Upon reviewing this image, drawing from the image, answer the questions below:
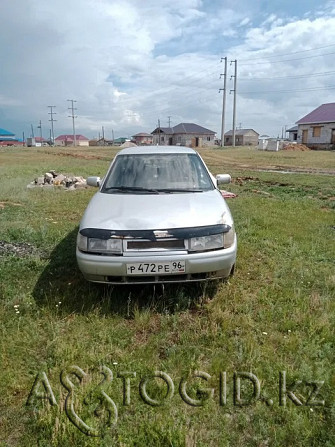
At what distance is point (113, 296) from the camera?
11.0ft

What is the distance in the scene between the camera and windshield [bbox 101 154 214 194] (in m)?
3.89

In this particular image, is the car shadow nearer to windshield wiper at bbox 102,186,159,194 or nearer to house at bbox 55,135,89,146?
windshield wiper at bbox 102,186,159,194

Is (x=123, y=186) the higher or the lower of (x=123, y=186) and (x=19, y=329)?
the higher

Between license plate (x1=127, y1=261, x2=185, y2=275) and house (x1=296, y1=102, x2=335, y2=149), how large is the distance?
4369cm

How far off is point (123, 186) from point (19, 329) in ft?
6.35

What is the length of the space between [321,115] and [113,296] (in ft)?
153

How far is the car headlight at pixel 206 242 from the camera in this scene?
9.61 ft

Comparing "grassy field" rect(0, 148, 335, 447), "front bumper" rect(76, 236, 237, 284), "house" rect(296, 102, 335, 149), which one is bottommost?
"grassy field" rect(0, 148, 335, 447)

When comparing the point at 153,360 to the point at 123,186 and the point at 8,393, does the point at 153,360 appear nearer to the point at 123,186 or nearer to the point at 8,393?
the point at 8,393

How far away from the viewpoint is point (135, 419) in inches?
77.9

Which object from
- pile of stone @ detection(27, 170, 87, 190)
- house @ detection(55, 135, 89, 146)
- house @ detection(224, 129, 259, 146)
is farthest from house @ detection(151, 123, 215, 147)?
pile of stone @ detection(27, 170, 87, 190)

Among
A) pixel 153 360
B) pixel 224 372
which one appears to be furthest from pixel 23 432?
pixel 224 372

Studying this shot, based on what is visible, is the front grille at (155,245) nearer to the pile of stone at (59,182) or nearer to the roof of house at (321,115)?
the pile of stone at (59,182)

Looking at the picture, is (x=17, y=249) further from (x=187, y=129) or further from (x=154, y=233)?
(x=187, y=129)
